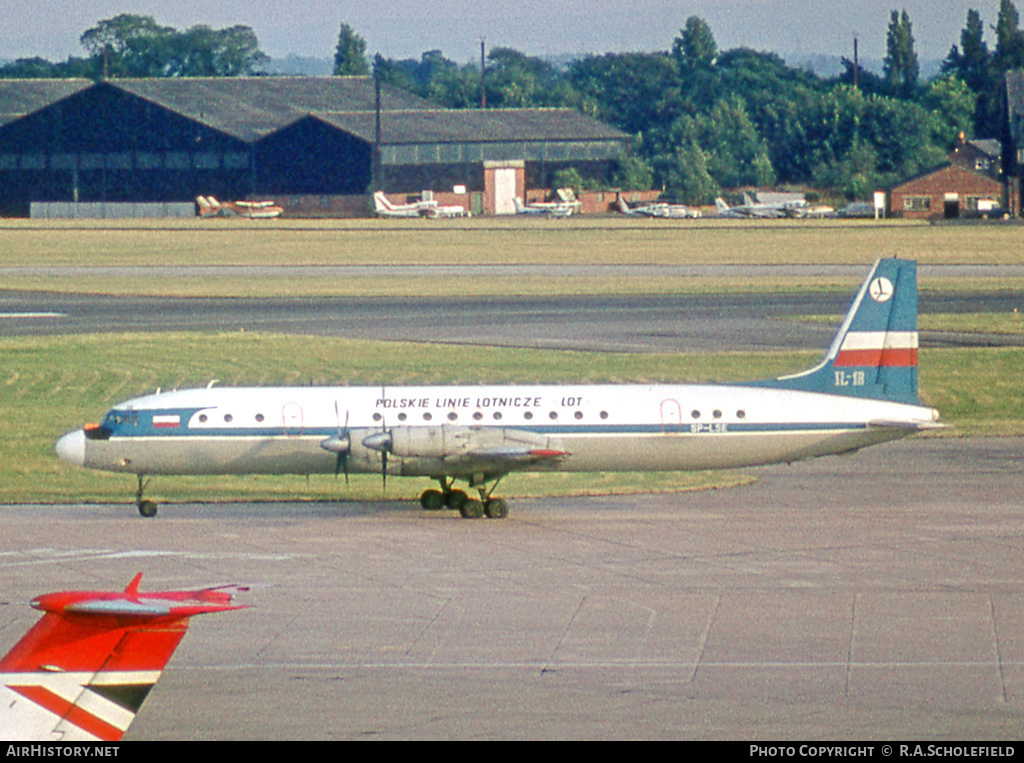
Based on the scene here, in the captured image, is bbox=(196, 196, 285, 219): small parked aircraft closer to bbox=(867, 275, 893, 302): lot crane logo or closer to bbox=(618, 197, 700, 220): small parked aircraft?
bbox=(618, 197, 700, 220): small parked aircraft

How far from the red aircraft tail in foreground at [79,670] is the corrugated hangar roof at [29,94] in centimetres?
16959

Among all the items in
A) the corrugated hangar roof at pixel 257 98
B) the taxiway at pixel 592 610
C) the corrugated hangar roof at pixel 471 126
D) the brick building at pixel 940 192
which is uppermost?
Answer: the corrugated hangar roof at pixel 257 98

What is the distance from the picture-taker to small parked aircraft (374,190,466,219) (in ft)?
519

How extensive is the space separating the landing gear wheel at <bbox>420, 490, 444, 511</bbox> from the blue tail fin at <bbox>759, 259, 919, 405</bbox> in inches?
320

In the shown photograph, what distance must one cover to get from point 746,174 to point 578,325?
12477cm

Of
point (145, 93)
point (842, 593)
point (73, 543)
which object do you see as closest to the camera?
point (842, 593)

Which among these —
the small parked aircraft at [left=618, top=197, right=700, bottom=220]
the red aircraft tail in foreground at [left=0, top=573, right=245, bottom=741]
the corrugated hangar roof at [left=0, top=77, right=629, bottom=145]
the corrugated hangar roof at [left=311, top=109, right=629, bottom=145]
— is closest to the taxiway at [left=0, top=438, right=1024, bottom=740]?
the red aircraft tail in foreground at [left=0, top=573, right=245, bottom=741]

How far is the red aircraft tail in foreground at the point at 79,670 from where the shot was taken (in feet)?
40.3

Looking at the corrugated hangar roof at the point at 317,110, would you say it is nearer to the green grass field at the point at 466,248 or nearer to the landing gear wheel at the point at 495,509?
the green grass field at the point at 466,248

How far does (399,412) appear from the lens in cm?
3428

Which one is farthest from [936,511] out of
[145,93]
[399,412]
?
[145,93]

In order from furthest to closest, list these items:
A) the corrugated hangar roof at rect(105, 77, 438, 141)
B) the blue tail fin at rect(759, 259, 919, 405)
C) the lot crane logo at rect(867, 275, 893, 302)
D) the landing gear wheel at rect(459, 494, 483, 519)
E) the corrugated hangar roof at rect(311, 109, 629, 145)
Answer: the corrugated hangar roof at rect(311, 109, 629, 145), the corrugated hangar roof at rect(105, 77, 438, 141), the lot crane logo at rect(867, 275, 893, 302), the blue tail fin at rect(759, 259, 919, 405), the landing gear wheel at rect(459, 494, 483, 519)

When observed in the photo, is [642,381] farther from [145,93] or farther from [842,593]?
[145,93]

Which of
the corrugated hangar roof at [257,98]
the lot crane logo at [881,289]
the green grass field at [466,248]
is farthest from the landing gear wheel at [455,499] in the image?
the corrugated hangar roof at [257,98]
